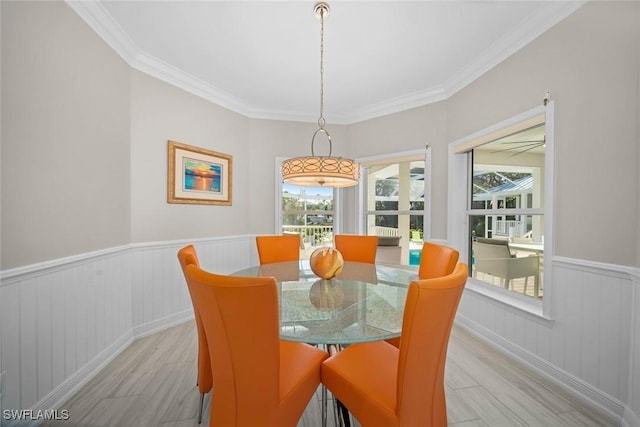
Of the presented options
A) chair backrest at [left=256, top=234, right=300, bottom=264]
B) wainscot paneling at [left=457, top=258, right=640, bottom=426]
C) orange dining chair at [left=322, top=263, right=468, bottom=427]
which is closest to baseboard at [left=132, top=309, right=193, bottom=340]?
chair backrest at [left=256, top=234, right=300, bottom=264]

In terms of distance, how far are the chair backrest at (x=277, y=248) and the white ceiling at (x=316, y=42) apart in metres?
1.74

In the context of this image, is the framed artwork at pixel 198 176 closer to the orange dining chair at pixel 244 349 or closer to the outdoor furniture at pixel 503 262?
the orange dining chair at pixel 244 349

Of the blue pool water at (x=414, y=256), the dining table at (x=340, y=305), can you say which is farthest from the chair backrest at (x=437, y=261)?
the blue pool water at (x=414, y=256)

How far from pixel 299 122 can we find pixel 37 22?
8.71ft

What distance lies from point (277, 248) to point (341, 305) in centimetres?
141

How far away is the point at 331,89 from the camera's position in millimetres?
3051

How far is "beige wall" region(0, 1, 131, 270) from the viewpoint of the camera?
1.34m

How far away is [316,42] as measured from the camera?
2213 millimetres

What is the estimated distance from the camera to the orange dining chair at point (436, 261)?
5.38ft

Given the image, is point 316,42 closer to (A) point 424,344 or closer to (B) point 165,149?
(B) point 165,149

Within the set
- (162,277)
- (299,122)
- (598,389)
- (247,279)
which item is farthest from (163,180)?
(598,389)

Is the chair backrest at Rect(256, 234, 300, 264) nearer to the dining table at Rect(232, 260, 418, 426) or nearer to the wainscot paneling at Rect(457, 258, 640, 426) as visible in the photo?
the dining table at Rect(232, 260, 418, 426)

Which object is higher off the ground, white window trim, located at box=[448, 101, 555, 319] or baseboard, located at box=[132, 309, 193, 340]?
white window trim, located at box=[448, 101, 555, 319]

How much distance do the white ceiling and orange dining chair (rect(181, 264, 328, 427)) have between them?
197 cm
